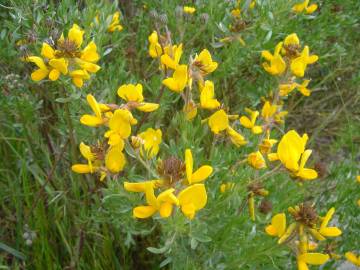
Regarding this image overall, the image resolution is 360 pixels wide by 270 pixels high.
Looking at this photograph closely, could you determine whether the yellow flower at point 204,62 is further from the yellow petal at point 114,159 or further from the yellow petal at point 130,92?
the yellow petal at point 114,159

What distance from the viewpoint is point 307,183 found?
5.40ft

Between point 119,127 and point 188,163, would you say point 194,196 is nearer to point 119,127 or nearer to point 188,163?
point 188,163

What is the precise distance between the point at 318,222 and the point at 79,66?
0.75 metres

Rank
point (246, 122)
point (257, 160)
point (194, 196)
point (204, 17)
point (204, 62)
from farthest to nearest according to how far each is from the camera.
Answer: point (204, 17) < point (246, 122) < point (204, 62) < point (257, 160) < point (194, 196)

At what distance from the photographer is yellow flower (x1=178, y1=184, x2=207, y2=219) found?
3.27ft

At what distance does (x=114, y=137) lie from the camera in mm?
1149

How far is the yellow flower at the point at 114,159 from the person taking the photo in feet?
3.85

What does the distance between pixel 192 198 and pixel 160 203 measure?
0.21 ft

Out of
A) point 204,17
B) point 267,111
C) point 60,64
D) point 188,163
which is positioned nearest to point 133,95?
point 60,64

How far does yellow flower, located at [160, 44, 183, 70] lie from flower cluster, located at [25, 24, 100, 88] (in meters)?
0.19

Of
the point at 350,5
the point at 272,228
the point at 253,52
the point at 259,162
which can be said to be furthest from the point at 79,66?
the point at 350,5

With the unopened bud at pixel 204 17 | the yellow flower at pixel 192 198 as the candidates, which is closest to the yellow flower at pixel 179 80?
the yellow flower at pixel 192 198

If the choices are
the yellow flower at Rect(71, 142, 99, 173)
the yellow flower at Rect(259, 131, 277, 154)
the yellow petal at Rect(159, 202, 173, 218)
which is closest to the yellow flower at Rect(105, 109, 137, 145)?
the yellow flower at Rect(71, 142, 99, 173)

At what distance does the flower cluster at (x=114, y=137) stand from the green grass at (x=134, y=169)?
0.20ft
